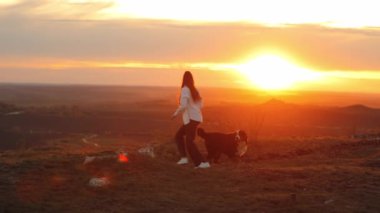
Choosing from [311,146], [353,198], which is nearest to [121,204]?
[353,198]

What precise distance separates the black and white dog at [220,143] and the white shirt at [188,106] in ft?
3.97

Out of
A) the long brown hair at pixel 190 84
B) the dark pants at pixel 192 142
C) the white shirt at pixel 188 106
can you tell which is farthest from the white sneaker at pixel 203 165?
the long brown hair at pixel 190 84

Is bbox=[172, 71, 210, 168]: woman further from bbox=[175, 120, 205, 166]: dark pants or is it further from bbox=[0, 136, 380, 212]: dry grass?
bbox=[0, 136, 380, 212]: dry grass

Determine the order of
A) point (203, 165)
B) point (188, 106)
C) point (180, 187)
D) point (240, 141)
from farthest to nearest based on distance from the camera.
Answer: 1. point (240, 141)
2. point (203, 165)
3. point (188, 106)
4. point (180, 187)

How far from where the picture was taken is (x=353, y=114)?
171 feet

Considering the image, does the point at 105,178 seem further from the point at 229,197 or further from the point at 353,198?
the point at 353,198

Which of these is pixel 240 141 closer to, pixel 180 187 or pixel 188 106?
pixel 188 106

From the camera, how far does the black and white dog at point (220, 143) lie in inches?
503

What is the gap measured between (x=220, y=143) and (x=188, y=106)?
181 centimetres

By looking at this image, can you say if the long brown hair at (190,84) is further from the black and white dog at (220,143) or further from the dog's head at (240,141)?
the dog's head at (240,141)

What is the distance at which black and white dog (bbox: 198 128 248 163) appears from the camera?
12766mm

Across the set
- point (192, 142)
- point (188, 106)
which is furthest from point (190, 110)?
point (192, 142)

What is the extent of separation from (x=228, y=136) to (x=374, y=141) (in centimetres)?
579

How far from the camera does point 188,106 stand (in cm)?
1138
